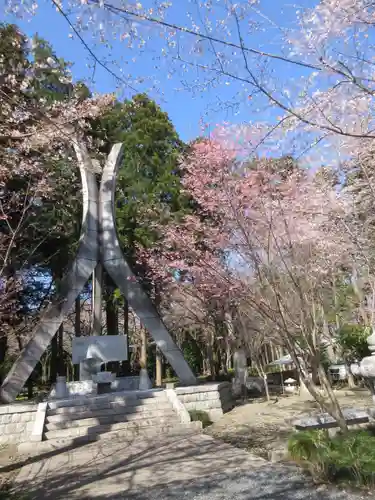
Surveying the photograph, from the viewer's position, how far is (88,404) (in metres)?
11.1

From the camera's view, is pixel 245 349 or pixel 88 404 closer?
pixel 88 404

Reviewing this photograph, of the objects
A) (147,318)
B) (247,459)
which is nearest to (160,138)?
(147,318)

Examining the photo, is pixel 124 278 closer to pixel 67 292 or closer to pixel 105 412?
pixel 67 292

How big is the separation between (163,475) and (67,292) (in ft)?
26.9

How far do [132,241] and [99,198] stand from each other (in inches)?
141

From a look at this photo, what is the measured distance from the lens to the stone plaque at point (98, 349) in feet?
45.3

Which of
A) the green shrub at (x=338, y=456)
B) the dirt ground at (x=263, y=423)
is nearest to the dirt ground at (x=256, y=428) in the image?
the dirt ground at (x=263, y=423)

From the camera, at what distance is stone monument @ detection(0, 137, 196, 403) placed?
494 inches

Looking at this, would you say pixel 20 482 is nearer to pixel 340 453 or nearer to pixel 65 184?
pixel 340 453

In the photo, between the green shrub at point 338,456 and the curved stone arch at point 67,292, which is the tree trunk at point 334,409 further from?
the curved stone arch at point 67,292

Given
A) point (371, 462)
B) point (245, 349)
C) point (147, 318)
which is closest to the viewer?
point (371, 462)

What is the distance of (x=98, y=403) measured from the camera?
11.1 meters

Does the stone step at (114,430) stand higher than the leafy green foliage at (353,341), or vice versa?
the leafy green foliage at (353,341)

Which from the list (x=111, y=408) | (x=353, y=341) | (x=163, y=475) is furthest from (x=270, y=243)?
(x=353, y=341)
